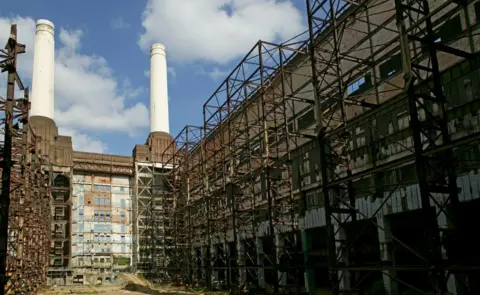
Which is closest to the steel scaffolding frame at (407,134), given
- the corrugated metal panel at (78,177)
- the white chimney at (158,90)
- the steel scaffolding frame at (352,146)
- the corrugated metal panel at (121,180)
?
the steel scaffolding frame at (352,146)

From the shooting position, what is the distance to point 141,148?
50.6 meters

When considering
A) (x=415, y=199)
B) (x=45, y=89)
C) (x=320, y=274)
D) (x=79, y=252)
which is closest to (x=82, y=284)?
(x=79, y=252)

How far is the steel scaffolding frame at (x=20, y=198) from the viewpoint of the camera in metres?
18.0

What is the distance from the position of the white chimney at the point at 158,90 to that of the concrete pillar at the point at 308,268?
1234 inches

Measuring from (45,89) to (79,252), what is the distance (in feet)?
58.6

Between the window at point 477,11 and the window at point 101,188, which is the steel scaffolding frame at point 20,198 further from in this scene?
the window at point 477,11

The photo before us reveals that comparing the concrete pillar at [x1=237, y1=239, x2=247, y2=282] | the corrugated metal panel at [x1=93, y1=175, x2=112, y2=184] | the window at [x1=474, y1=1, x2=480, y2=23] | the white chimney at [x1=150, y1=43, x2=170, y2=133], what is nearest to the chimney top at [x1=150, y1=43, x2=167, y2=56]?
the white chimney at [x1=150, y1=43, x2=170, y2=133]

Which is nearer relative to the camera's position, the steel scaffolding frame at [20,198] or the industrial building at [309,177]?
the industrial building at [309,177]

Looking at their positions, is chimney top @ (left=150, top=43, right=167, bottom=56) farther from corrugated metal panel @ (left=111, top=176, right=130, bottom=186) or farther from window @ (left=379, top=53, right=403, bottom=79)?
window @ (left=379, top=53, right=403, bottom=79)

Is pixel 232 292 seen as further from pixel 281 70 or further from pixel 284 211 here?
pixel 281 70

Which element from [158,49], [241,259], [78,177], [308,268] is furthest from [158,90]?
[308,268]

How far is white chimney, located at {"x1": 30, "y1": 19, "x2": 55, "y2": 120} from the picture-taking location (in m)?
47.1

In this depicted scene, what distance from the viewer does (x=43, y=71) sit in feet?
158

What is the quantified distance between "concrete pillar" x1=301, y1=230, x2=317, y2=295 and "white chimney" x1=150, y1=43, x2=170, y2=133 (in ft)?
103
